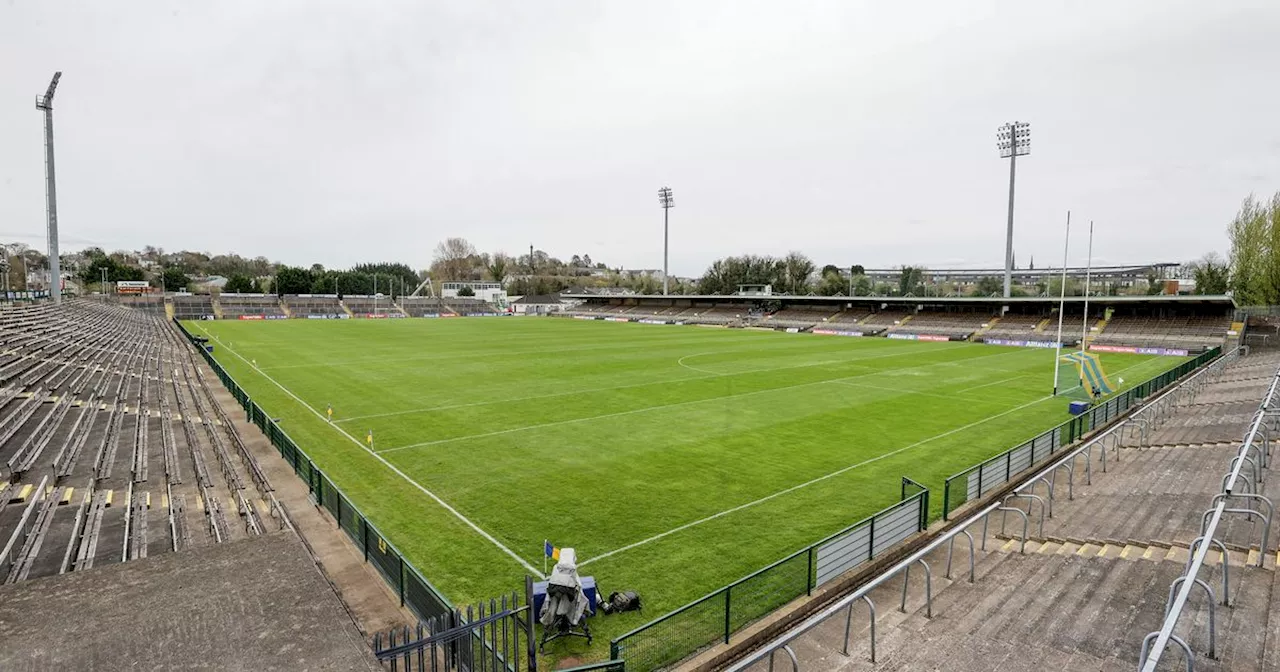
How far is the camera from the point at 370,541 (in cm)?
1158

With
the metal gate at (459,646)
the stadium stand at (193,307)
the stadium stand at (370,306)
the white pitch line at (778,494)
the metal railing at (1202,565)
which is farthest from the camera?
the stadium stand at (370,306)

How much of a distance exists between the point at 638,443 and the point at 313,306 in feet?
339

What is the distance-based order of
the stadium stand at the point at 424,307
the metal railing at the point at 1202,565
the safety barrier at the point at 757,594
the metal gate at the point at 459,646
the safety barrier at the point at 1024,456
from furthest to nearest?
the stadium stand at the point at 424,307
the safety barrier at the point at 1024,456
the safety barrier at the point at 757,594
the metal gate at the point at 459,646
the metal railing at the point at 1202,565

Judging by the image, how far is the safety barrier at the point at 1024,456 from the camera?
594 inches

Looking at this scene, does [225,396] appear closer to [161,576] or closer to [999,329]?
[161,576]

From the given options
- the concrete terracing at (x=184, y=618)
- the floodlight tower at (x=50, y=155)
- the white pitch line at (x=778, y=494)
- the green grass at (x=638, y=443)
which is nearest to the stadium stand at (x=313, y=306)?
the floodlight tower at (x=50, y=155)

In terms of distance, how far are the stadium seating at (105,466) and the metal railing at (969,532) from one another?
35.6 feet

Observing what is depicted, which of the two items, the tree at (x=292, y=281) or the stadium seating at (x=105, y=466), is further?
the tree at (x=292, y=281)

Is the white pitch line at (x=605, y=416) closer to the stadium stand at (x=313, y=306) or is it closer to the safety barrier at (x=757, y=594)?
the safety barrier at (x=757, y=594)

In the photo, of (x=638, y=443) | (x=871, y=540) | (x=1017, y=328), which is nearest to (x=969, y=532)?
(x=871, y=540)

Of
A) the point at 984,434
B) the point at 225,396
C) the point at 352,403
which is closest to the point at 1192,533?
the point at 984,434

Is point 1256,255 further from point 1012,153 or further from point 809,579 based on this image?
point 809,579

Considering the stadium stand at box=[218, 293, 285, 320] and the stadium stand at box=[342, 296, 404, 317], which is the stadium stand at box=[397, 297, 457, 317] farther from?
the stadium stand at box=[218, 293, 285, 320]

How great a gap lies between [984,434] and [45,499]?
90.7 ft
